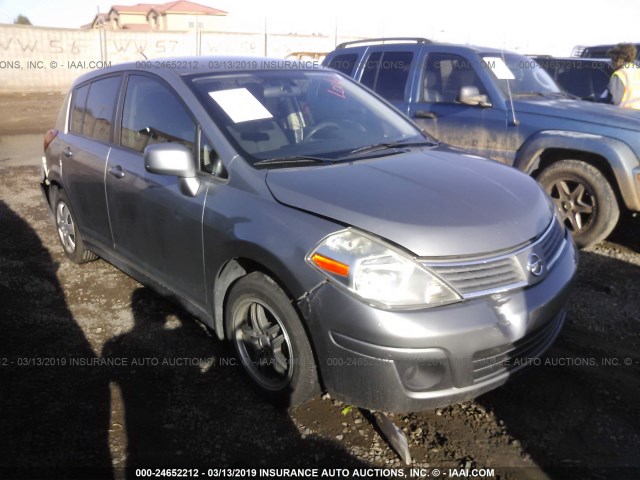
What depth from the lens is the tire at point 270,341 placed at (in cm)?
260

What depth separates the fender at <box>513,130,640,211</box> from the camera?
4793 mm

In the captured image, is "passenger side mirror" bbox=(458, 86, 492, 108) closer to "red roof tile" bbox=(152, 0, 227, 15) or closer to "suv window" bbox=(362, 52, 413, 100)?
"suv window" bbox=(362, 52, 413, 100)

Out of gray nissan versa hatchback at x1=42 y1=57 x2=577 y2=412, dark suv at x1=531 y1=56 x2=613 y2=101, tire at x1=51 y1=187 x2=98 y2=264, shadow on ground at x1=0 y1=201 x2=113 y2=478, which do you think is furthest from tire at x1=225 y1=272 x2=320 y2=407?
dark suv at x1=531 y1=56 x2=613 y2=101

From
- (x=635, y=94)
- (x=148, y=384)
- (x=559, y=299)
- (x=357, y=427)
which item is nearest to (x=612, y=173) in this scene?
(x=635, y=94)

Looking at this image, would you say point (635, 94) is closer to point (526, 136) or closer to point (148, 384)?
point (526, 136)

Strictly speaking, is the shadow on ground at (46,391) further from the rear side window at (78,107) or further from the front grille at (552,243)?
the front grille at (552,243)

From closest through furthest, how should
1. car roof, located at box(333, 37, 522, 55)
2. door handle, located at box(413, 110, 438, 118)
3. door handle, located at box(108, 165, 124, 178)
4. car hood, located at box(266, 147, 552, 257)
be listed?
car hood, located at box(266, 147, 552, 257), door handle, located at box(108, 165, 124, 178), door handle, located at box(413, 110, 438, 118), car roof, located at box(333, 37, 522, 55)

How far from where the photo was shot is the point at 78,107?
4629mm

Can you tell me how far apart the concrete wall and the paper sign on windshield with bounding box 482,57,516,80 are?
1432 centimetres

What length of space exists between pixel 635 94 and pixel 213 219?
18.2ft

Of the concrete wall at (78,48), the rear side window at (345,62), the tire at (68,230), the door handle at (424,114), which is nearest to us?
the tire at (68,230)

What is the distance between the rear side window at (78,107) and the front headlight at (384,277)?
311cm

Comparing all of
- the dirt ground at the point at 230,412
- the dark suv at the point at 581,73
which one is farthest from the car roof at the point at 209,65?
the dark suv at the point at 581,73

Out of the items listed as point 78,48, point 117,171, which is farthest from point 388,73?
point 78,48
